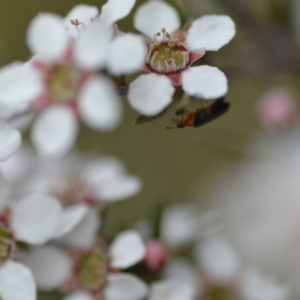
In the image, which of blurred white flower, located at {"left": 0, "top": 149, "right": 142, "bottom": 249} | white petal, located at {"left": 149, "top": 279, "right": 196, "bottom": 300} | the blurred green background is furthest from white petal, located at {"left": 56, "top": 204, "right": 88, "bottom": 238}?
the blurred green background

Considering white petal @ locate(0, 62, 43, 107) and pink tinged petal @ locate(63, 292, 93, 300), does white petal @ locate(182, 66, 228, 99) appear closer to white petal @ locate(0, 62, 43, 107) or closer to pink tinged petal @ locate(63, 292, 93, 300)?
white petal @ locate(0, 62, 43, 107)

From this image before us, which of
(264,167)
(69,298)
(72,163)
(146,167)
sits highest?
(69,298)

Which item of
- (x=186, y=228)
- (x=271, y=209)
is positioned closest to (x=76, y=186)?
(x=186, y=228)

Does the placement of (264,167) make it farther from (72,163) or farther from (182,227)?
(182,227)

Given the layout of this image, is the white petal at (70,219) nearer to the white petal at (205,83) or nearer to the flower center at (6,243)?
the flower center at (6,243)

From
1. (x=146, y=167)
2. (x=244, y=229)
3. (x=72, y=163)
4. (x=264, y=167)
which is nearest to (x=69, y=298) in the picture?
(x=72, y=163)

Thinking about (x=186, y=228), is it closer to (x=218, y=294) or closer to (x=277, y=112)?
(x=218, y=294)

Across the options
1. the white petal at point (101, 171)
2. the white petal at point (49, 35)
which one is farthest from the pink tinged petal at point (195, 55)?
the white petal at point (101, 171)
